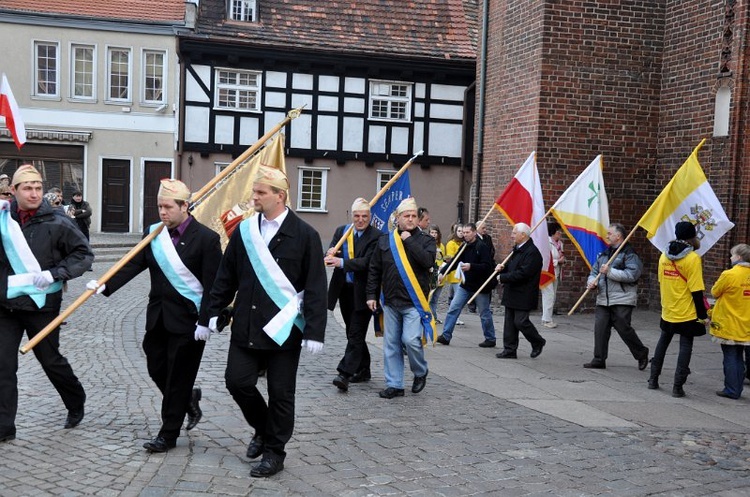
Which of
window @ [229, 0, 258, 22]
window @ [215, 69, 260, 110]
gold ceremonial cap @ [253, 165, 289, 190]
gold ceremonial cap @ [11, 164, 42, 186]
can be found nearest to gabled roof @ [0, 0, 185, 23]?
window @ [229, 0, 258, 22]

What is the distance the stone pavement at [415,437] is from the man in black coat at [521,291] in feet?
1.47

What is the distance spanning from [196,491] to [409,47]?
25.3 m

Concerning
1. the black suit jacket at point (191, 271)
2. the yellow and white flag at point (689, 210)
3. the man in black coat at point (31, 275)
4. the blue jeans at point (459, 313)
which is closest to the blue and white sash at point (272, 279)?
the black suit jacket at point (191, 271)

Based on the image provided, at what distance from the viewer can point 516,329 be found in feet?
35.6

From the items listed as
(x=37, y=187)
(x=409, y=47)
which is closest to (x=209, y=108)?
(x=409, y=47)

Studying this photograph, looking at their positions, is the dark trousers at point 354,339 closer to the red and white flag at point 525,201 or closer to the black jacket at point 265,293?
the black jacket at point 265,293

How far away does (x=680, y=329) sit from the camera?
29.5 feet

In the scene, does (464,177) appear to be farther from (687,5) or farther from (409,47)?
(687,5)

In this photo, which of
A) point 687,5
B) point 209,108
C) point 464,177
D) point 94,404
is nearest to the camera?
point 94,404

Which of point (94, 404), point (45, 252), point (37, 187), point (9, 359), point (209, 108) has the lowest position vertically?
point (94, 404)

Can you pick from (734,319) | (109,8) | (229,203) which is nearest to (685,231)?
(734,319)

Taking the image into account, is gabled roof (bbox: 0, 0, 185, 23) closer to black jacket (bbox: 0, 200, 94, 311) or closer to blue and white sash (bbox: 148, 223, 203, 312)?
black jacket (bbox: 0, 200, 94, 311)

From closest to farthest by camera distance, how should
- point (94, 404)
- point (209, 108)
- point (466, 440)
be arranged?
1. point (466, 440)
2. point (94, 404)
3. point (209, 108)

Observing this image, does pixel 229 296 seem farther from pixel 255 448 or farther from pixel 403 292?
pixel 403 292
